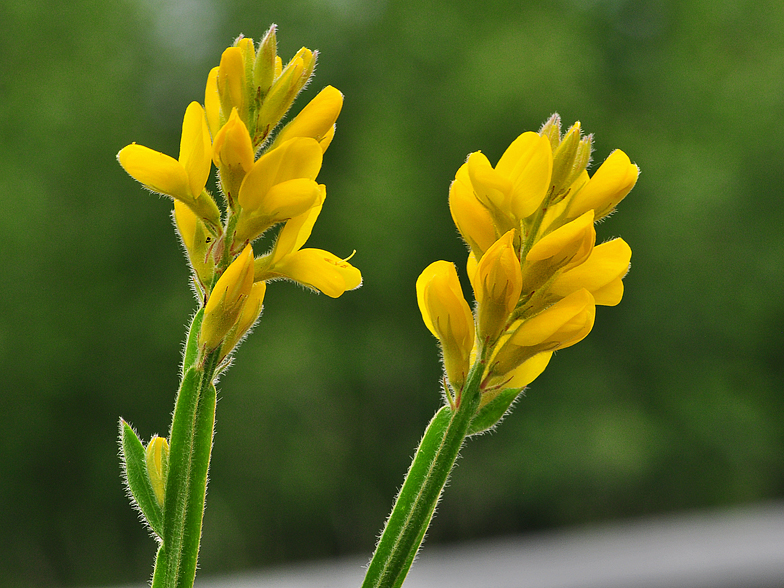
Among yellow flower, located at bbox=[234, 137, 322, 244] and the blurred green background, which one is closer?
yellow flower, located at bbox=[234, 137, 322, 244]

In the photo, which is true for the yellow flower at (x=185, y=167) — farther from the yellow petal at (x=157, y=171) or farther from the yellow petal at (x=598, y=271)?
the yellow petal at (x=598, y=271)

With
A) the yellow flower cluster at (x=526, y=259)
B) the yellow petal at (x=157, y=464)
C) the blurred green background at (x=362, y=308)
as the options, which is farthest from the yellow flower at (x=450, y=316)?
the blurred green background at (x=362, y=308)

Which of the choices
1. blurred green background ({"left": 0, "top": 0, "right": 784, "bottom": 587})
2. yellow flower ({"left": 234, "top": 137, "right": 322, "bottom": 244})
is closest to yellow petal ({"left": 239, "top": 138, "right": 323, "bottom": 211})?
yellow flower ({"left": 234, "top": 137, "right": 322, "bottom": 244})

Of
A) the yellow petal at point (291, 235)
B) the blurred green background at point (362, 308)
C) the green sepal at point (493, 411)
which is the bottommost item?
the green sepal at point (493, 411)

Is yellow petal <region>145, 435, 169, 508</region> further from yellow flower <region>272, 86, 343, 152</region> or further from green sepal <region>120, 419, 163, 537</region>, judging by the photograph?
yellow flower <region>272, 86, 343, 152</region>

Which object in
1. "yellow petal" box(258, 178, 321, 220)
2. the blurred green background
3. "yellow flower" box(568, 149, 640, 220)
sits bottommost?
"yellow petal" box(258, 178, 321, 220)

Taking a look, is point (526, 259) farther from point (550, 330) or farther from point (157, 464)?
point (157, 464)
